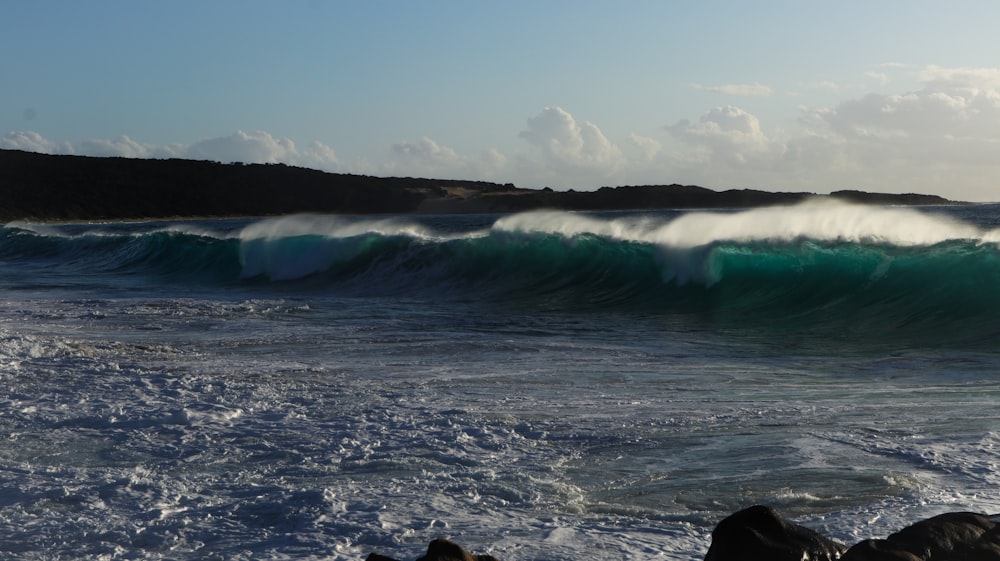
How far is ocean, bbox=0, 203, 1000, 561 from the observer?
4.55 m

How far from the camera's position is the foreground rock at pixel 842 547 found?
3.38 m

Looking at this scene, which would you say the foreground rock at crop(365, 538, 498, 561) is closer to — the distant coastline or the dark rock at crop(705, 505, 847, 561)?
the dark rock at crop(705, 505, 847, 561)

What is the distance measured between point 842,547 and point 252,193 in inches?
4281

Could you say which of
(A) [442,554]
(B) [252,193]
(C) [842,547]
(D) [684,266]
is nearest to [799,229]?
(D) [684,266]

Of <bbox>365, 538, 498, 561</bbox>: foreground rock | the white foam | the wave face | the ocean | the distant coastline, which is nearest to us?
<bbox>365, 538, 498, 561</bbox>: foreground rock

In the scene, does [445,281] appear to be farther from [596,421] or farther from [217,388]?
[596,421]

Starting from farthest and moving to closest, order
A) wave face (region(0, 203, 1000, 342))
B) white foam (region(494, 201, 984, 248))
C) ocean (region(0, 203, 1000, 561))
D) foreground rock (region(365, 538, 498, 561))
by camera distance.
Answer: white foam (region(494, 201, 984, 248)) < wave face (region(0, 203, 1000, 342)) < ocean (region(0, 203, 1000, 561)) < foreground rock (region(365, 538, 498, 561))

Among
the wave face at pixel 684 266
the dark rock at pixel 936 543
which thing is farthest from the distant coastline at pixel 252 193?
the dark rock at pixel 936 543

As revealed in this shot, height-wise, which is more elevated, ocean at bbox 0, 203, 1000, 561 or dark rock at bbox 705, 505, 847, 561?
dark rock at bbox 705, 505, 847, 561

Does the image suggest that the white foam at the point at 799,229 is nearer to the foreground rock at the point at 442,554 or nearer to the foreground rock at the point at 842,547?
the foreground rock at the point at 842,547

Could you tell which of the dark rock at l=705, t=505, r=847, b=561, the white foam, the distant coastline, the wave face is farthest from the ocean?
the distant coastline

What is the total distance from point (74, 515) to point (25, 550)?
42 centimetres

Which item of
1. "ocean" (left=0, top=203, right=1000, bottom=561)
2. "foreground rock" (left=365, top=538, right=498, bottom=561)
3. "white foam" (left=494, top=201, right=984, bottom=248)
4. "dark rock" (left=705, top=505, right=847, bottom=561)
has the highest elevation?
"white foam" (left=494, top=201, right=984, bottom=248)

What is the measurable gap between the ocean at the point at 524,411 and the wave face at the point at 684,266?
0.08 m
